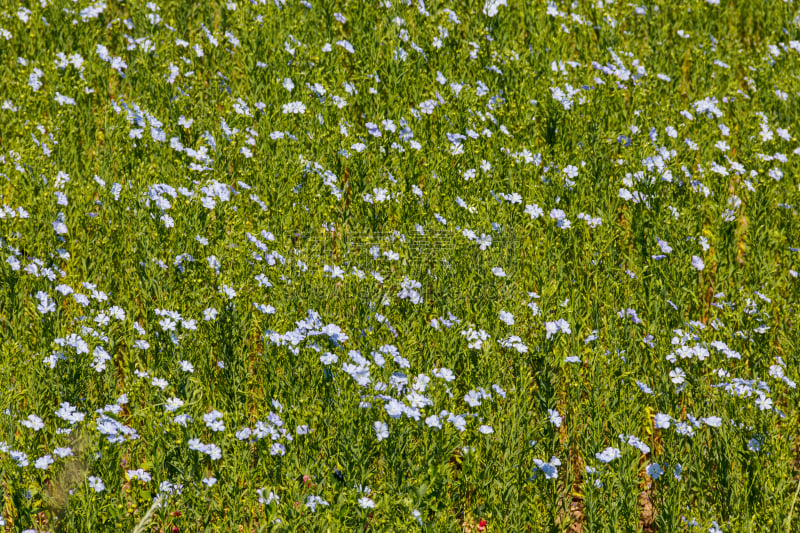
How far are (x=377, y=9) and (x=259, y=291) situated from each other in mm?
3757

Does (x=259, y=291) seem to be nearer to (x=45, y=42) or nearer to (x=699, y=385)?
(x=699, y=385)

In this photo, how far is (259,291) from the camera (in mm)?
4305

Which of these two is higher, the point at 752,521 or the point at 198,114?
the point at 198,114

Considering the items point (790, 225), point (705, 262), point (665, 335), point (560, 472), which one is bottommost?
point (560, 472)

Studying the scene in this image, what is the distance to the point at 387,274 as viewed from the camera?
15.3 feet

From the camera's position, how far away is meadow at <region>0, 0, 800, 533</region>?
348 cm

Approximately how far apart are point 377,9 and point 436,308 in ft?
12.4

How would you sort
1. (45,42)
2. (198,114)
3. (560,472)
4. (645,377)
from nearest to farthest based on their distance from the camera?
(560,472) → (645,377) → (198,114) → (45,42)

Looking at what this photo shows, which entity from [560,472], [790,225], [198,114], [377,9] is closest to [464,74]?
[377,9]

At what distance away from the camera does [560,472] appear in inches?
155

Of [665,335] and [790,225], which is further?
[790,225]

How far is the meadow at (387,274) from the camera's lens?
11.4 feet

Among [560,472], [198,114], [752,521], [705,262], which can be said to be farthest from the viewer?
[198,114]

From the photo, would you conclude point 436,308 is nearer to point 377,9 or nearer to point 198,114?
point 198,114
